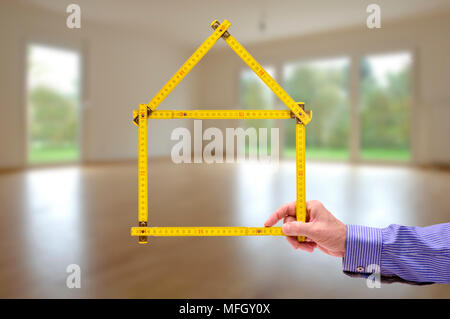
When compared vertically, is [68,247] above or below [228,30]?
below

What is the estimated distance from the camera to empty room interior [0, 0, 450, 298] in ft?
5.37

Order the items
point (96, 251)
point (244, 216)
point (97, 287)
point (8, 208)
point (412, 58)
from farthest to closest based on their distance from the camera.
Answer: point (412, 58)
point (8, 208)
point (244, 216)
point (96, 251)
point (97, 287)

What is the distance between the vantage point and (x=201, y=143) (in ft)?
1.72

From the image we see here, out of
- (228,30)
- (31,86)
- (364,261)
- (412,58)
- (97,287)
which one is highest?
(412,58)

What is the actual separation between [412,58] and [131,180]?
214 inches

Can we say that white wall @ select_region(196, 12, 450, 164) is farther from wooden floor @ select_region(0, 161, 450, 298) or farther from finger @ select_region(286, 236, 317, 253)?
finger @ select_region(286, 236, 317, 253)

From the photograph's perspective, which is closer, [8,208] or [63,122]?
[8,208]

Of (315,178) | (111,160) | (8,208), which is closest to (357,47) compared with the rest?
(315,178)

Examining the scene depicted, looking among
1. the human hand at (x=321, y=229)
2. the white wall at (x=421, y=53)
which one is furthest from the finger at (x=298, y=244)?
the white wall at (x=421, y=53)

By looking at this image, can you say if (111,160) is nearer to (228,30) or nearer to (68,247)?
(68,247)

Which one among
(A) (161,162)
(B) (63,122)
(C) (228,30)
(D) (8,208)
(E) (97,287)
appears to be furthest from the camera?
(A) (161,162)

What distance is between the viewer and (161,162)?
806 cm

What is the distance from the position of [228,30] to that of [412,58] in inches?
291

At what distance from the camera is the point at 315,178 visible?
16.7ft
